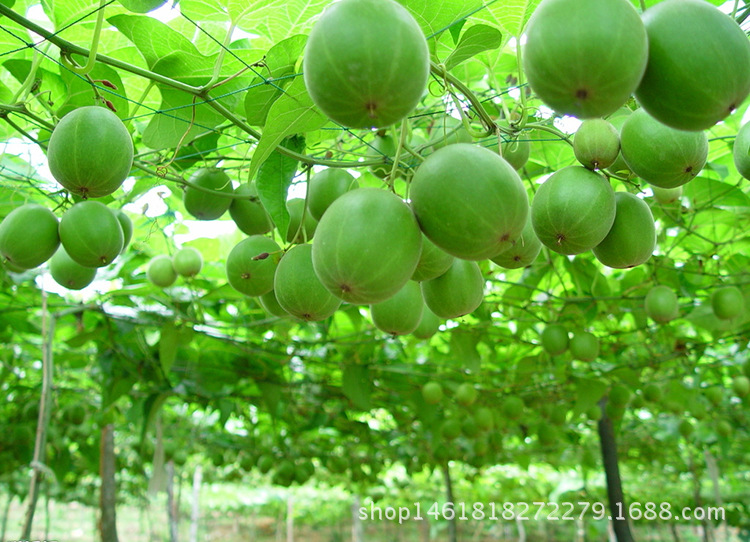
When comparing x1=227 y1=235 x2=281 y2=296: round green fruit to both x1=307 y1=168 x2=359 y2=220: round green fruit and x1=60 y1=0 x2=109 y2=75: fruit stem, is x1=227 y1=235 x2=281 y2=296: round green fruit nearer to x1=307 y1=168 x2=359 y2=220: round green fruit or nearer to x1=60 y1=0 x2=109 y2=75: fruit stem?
x1=307 y1=168 x2=359 y2=220: round green fruit

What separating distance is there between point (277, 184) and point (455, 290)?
54 centimetres

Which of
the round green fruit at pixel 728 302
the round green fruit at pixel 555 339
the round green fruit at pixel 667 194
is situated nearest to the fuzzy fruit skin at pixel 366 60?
the round green fruit at pixel 667 194

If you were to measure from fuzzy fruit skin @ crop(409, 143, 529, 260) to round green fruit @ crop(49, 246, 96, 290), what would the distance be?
1.26m

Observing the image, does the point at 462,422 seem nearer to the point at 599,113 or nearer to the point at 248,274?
the point at 248,274

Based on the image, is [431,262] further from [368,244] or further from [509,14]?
[509,14]

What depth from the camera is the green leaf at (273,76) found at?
1.36m

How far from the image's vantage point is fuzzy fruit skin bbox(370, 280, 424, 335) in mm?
1457

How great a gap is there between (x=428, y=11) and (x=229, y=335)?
2979 millimetres

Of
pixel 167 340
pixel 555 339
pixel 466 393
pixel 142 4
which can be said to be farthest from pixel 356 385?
pixel 142 4

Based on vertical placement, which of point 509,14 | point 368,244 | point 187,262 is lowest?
point 368,244

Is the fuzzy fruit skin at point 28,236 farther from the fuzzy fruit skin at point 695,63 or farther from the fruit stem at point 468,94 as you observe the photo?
the fuzzy fruit skin at point 695,63

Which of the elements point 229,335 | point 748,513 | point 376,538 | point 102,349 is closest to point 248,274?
point 229,335

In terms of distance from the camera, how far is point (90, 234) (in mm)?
1525

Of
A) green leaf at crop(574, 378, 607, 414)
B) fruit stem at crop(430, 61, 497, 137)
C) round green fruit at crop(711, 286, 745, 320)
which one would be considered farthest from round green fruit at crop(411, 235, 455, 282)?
green leaf at crop(574, 378, 607, 414)
